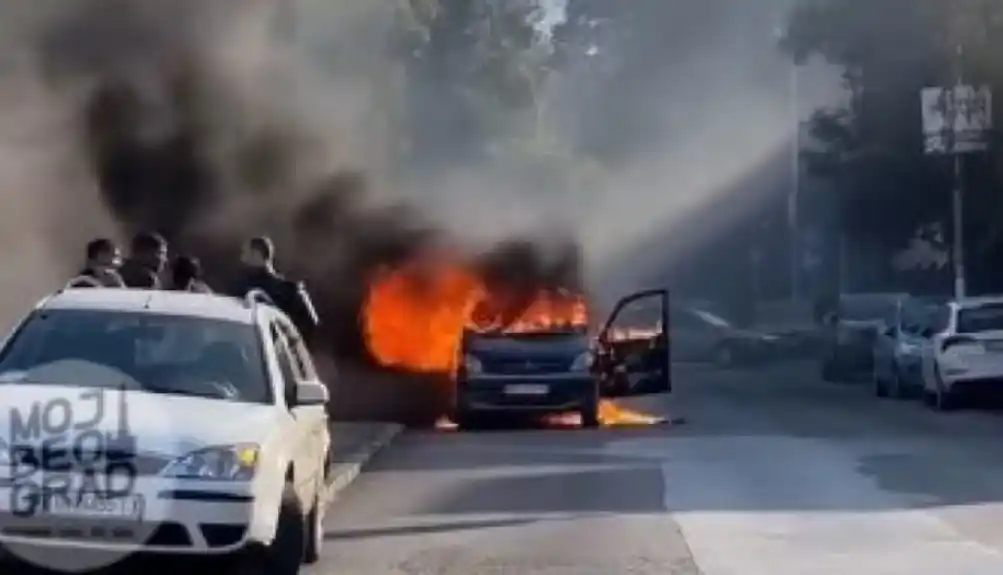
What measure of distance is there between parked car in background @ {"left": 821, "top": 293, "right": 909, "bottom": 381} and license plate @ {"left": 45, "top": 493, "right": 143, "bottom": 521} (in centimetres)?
2984

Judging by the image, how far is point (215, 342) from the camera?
11656mm

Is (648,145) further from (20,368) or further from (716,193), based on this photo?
(20,368)

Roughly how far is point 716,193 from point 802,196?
2.63 metres

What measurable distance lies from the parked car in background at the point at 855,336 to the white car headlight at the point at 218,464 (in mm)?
29321

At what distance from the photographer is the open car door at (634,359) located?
25.6 meters

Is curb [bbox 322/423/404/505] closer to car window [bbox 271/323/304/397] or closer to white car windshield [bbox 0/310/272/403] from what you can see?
car window [bbox 271/323/304/397]

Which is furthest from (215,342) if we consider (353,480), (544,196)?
(544,196)

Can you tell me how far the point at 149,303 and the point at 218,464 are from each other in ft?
6.17

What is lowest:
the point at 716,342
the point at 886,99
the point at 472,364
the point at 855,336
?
the point at 716,342

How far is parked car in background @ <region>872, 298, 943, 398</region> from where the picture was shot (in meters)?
31.4

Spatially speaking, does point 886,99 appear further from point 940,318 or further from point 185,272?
point 185,272

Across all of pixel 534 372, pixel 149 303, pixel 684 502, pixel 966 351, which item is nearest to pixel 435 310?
pixel 534 372

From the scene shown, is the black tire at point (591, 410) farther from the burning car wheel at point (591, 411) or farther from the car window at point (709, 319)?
the car window at point (709, 319)

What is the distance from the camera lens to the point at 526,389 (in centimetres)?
2481
